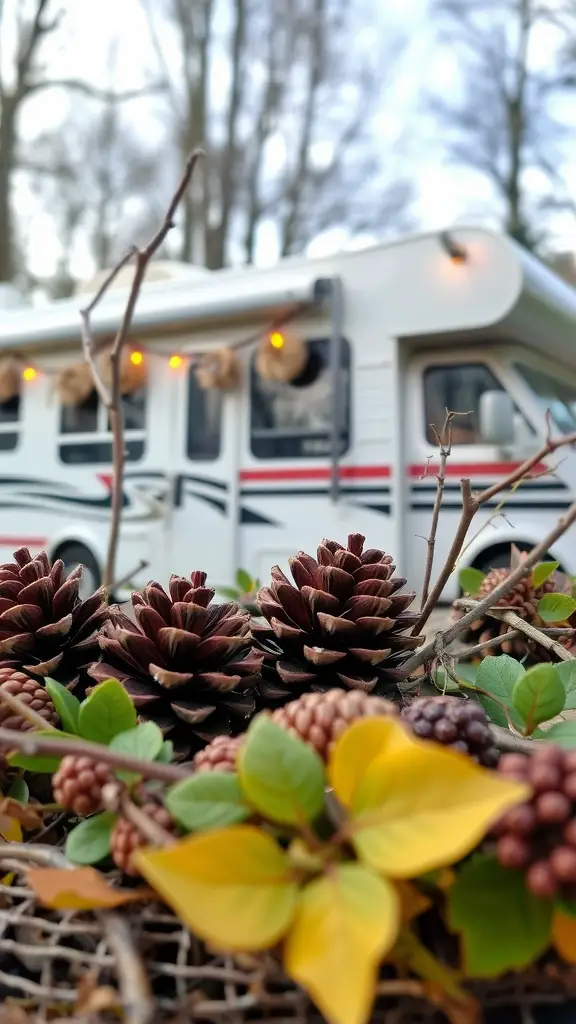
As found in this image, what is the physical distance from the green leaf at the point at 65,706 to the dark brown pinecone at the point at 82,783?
0.13ft

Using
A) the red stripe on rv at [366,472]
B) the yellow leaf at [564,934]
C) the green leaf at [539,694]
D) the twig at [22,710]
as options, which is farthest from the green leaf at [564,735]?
the red stripe on rv at [366,472]

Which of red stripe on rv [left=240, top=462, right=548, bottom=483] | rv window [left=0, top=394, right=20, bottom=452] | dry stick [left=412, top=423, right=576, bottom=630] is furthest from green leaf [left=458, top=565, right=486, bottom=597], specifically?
rv window [left=0, top=394, right=20, bottom=452]

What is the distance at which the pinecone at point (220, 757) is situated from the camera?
29cm

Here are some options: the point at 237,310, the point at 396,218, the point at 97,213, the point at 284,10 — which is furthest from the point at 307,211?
the point at 237,310

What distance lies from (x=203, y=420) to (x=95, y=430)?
685mm

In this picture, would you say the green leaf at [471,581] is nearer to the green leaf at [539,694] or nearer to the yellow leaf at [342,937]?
the green leaf at [539,694]

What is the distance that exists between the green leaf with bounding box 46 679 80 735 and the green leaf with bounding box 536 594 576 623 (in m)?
0.38

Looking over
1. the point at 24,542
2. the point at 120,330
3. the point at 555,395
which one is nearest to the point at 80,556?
the point at 24,542

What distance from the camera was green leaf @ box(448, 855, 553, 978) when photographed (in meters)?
0.22

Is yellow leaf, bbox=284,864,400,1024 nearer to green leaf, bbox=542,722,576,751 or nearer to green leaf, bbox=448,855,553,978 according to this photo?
green leaf, bbox=448,855,553,978

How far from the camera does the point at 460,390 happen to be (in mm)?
3492

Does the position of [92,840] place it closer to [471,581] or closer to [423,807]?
[423,807]

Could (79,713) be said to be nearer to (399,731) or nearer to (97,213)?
(399,731)

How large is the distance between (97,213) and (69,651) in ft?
37.2
